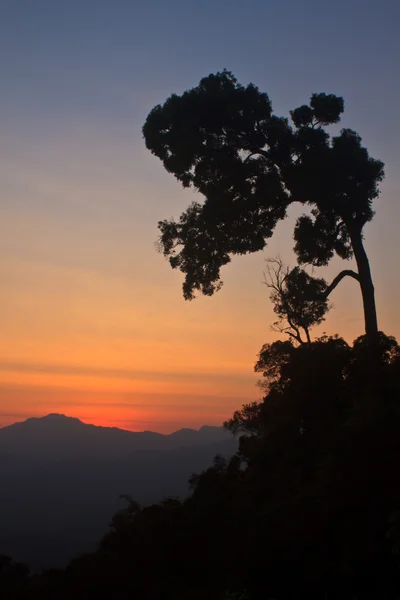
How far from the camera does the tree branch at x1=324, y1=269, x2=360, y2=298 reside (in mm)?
26547

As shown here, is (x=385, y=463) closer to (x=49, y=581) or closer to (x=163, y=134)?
(x=163, y=134)

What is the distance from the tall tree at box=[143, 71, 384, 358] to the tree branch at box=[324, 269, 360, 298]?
1898 mm

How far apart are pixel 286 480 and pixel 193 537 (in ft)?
21.7

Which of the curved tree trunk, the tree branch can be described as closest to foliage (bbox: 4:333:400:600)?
the curved tree trunk

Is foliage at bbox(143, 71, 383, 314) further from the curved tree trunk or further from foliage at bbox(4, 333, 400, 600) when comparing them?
foliage at bbox(4, 333, 400, 600)

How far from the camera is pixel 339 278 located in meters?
27.0

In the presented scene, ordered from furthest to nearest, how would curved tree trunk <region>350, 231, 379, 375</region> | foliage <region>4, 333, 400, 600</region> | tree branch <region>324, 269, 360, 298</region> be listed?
tree branch <region>324, 269, 360, 298</region>, curved tree trunk <region>350, 231, 379, 375</region>, foliage <region>4, 333, 400, 600</region>

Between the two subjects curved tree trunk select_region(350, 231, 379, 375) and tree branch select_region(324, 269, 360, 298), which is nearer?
curved tree trunk select_region(350, 231, 379, 375)

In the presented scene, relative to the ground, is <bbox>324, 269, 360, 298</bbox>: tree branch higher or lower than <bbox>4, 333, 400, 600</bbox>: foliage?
higher

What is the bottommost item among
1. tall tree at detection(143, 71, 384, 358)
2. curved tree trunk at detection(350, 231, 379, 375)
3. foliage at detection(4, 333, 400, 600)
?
foliage at detection(4, 333, 400, 600)

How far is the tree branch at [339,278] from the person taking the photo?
26.5 m

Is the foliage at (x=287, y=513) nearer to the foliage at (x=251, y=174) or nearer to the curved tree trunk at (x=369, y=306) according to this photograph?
the curved tree trunk at (x=369, y=306)

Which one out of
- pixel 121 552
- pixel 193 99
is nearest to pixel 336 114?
pixel 193 99

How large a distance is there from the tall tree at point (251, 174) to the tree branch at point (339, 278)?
6.23 feet
